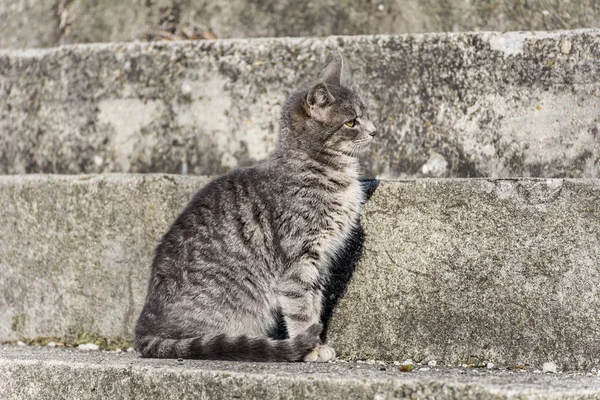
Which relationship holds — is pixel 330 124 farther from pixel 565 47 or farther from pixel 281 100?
pixel 565 47

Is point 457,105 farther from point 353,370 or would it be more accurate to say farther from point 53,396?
point 53,396

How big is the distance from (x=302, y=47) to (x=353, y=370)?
188 centimetres

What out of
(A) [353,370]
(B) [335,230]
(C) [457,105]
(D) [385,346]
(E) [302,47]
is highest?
(E) [302,47]

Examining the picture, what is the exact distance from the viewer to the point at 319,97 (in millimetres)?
3490

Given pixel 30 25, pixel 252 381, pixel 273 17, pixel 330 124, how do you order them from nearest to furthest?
1. pixel 252 381
2. pixel 330 124
3. pixel 273 17
4. pixel 30 25

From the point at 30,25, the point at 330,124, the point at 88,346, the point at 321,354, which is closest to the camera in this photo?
the point at 321,354

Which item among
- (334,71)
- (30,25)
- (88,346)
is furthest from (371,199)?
(30,25)

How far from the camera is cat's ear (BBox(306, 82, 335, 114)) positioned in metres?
3.46

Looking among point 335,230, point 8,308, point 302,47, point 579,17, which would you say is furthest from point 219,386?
point 579,17

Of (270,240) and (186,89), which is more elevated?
(186,89)

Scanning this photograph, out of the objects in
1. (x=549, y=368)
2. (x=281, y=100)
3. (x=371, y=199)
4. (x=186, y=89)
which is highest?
(x=186, y=89)

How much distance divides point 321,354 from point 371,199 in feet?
2.37

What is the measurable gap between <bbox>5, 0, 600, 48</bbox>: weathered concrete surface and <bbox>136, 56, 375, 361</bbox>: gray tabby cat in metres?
1.07

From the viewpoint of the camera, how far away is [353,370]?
9.42 ft
